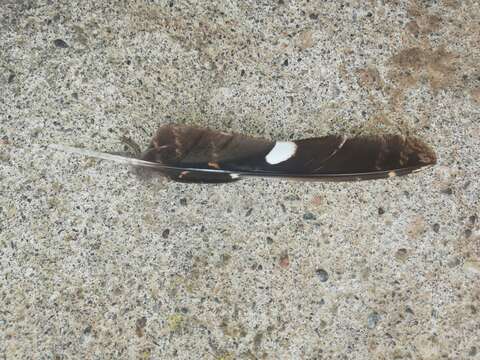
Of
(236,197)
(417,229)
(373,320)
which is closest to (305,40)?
(236,197)

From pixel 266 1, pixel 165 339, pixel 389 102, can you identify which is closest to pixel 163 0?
pixel 266 1

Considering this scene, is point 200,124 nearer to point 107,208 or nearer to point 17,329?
point 107,208

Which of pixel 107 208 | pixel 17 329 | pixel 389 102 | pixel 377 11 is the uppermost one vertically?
pixel 377 11

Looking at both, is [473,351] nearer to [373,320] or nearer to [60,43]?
[373,320]

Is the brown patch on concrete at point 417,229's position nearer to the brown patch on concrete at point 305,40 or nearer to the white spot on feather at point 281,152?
the white spot on feather at point 281,152

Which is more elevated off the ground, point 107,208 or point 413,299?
point 107,208

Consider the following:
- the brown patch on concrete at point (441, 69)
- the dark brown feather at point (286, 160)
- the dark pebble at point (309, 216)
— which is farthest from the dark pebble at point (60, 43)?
the brown patch on concrete at point (441, 69)

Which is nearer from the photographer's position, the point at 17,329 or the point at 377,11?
the point at 17,329

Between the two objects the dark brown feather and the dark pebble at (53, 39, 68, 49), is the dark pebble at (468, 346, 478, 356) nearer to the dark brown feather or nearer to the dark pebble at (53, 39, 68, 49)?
the dark brown feather
